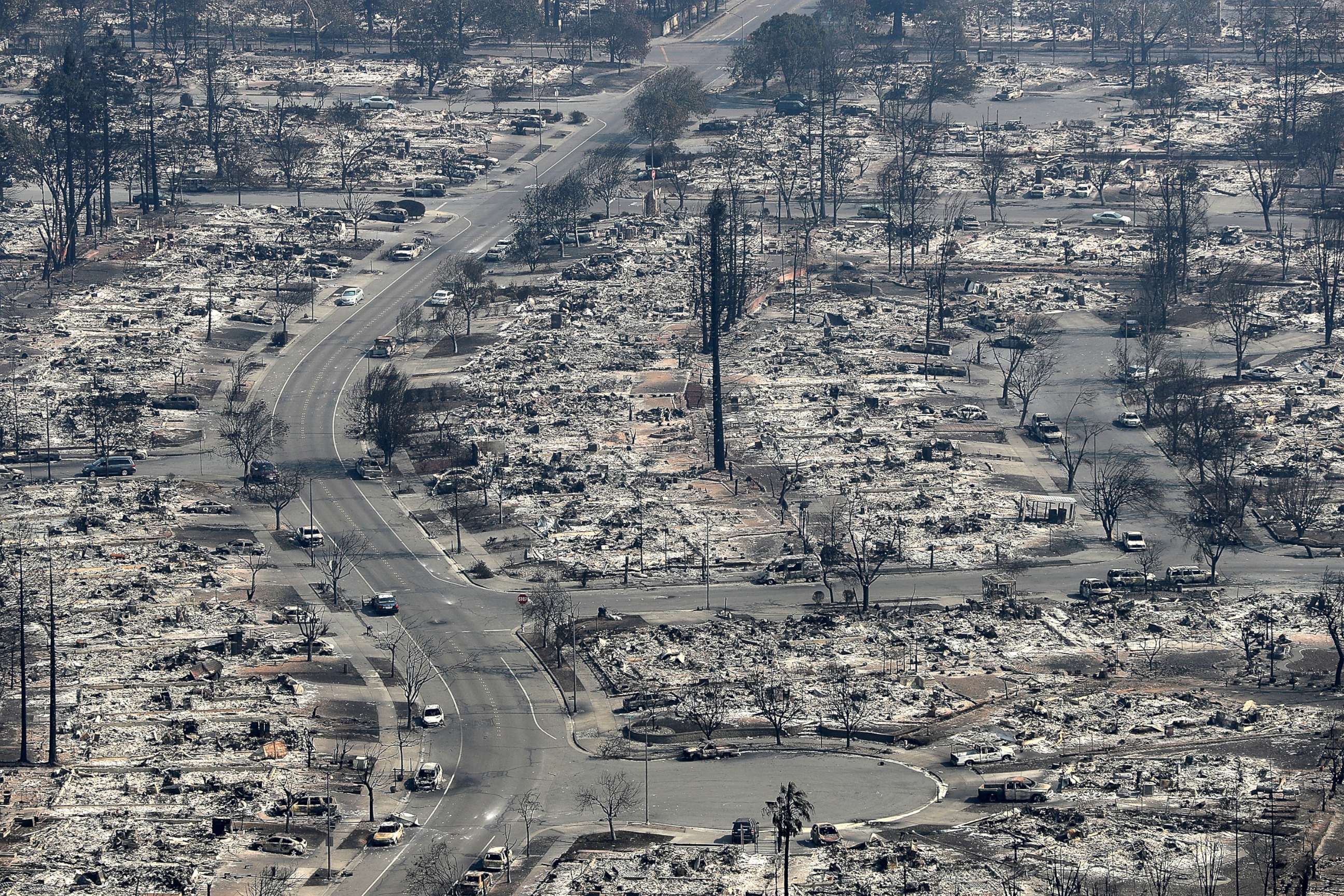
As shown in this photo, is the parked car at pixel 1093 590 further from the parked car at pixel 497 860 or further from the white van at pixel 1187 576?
the parked car at pixel 497 860

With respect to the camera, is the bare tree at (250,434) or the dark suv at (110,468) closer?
the dark suv at (110,468)

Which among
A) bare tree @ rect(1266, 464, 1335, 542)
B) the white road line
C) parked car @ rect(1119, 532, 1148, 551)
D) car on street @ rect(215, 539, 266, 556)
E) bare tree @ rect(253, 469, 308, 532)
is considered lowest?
the white road line

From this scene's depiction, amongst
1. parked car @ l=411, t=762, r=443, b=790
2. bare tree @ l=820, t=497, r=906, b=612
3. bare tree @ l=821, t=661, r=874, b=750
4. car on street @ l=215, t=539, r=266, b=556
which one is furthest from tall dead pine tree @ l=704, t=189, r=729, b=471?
parked car @ l=411, t=762, r=443, b=790

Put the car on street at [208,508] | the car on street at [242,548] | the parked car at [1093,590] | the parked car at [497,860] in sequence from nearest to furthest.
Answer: the parked car at [497,860]
the parked car at [1093,590]
the car on street at [242,548]
the car on street at [208,508]

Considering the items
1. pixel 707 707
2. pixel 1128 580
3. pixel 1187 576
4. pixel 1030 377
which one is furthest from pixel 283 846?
pixel 1030 377

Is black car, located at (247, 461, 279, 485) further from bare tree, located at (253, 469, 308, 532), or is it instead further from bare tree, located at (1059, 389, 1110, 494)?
bare tree, located at (1059, 389, 1110, 494)

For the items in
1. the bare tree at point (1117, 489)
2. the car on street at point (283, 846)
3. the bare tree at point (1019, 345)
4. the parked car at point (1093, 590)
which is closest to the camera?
the car on street at point (283, 846)

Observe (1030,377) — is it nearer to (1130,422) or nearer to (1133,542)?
(1130,422)

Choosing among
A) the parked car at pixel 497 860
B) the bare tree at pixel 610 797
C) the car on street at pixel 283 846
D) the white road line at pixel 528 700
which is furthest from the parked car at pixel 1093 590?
the car on street at pixel 283 846
